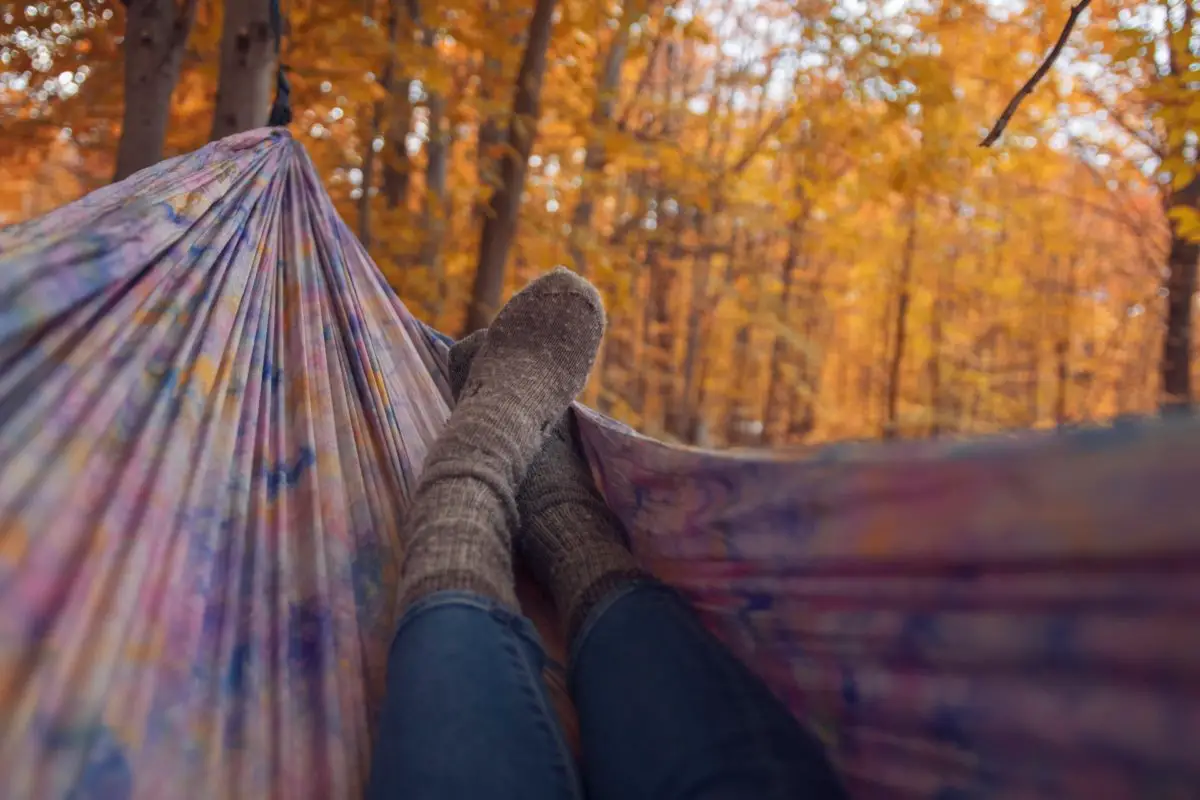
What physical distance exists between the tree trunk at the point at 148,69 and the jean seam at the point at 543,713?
1.36 metres

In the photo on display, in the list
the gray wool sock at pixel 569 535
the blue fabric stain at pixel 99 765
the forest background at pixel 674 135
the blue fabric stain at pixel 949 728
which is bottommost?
the blue fabric stain at pixel 99 765

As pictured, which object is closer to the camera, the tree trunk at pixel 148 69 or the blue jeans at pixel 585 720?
the blue jeans at pixel 585 720

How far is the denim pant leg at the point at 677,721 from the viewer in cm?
53

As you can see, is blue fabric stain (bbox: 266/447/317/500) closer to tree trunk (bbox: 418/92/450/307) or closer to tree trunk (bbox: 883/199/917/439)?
tree trunk (bbox: 418/92/450/307)

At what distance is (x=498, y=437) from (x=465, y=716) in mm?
338

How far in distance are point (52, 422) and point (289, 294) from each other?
15.9 inches

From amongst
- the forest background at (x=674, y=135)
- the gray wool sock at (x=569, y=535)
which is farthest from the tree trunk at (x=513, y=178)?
the gray wool sock at (x=569, y=535)

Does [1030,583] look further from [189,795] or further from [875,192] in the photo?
[875,192]

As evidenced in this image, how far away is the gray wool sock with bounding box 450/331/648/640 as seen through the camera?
75 centimetres

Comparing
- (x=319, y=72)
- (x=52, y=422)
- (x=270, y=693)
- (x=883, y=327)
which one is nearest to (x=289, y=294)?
(x=52, y=422)

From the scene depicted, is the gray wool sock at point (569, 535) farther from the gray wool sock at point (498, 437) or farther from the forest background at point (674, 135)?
the forest background at point (674, 135)

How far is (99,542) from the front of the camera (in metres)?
0.60

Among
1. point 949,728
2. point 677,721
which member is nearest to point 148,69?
point 677,721

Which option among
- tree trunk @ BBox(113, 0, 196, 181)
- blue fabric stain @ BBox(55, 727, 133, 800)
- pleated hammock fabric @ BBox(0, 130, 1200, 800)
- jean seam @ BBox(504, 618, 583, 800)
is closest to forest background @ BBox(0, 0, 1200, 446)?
tree trunk @ BBox(113, 0, 196, 181)
